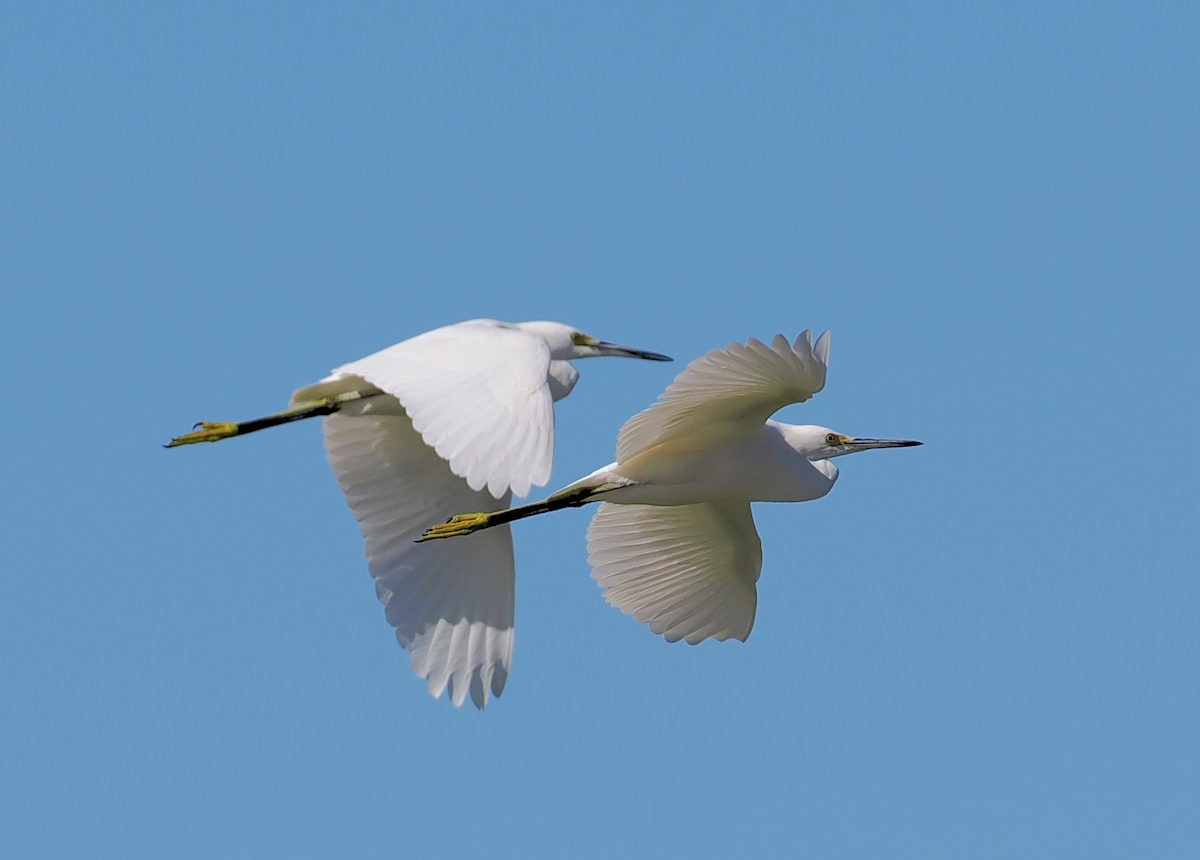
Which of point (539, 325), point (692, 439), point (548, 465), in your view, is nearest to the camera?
point (548, 465)

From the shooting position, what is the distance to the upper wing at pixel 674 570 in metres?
15.0

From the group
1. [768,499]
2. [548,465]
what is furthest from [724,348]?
[768,499]

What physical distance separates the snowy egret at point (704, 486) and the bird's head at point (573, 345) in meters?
1.57

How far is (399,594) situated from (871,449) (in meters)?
3.18

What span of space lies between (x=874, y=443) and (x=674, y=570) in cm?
152

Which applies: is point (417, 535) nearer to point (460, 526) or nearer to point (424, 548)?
point (424, 548)

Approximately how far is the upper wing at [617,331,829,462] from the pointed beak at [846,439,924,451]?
1426mm

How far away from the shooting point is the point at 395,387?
12.4 metres

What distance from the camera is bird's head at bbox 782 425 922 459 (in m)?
14.3

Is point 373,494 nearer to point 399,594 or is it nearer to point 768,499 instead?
point 399,594

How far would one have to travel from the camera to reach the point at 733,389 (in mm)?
12766

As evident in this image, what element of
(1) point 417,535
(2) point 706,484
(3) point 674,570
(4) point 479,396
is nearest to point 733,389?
(2) point 706,484

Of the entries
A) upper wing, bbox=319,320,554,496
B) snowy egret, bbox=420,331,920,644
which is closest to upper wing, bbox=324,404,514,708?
snowy egret, bbox=420,331,920,644

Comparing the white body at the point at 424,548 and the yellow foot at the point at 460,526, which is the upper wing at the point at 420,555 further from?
the yellow foot at the point at 460,526
